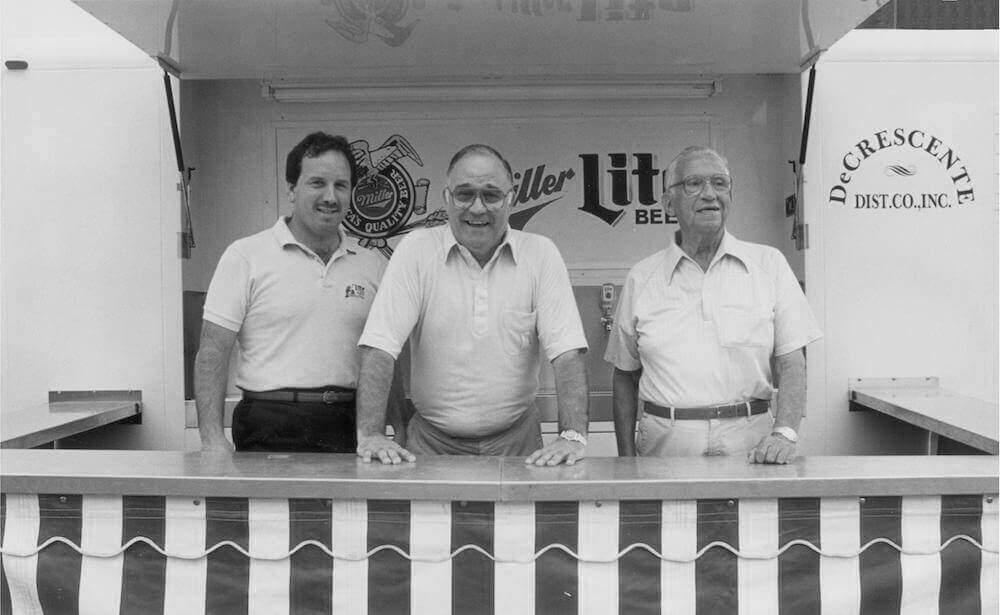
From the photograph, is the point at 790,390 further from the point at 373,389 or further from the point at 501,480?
the point at 373,389

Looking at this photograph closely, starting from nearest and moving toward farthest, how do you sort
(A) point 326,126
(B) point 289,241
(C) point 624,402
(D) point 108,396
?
1. (B) point 289,241
2. (C) point 624,402
3. (D) point 108,396
4. (A) point 326,126

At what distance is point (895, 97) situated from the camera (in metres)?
3.47

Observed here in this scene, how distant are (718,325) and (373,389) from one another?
0.96m

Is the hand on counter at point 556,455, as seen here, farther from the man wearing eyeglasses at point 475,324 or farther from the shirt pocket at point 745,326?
the shirt pocket at point 745,326

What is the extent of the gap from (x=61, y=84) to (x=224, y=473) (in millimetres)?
2023

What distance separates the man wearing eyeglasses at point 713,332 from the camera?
259cm

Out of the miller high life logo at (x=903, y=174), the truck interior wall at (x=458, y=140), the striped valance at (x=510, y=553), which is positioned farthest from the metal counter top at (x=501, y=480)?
the truck interior wall at (x=458, y=140)

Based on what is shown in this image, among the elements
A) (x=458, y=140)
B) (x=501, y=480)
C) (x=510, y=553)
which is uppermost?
(x=458, y=140)

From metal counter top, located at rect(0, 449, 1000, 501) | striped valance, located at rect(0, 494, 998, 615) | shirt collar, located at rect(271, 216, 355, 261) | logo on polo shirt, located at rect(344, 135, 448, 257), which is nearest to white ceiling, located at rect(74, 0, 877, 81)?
logo on polo shirt, located at rect(344, 135, 448, 257)

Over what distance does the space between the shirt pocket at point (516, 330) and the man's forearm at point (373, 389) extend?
32 centimetres

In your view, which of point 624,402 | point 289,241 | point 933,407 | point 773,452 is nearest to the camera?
point 773,452

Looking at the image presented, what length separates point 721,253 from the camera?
2.65 meters

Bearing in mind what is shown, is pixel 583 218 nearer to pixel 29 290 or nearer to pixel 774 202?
pixel 774 202

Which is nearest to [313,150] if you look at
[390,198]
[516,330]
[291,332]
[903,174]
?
[291,332]
